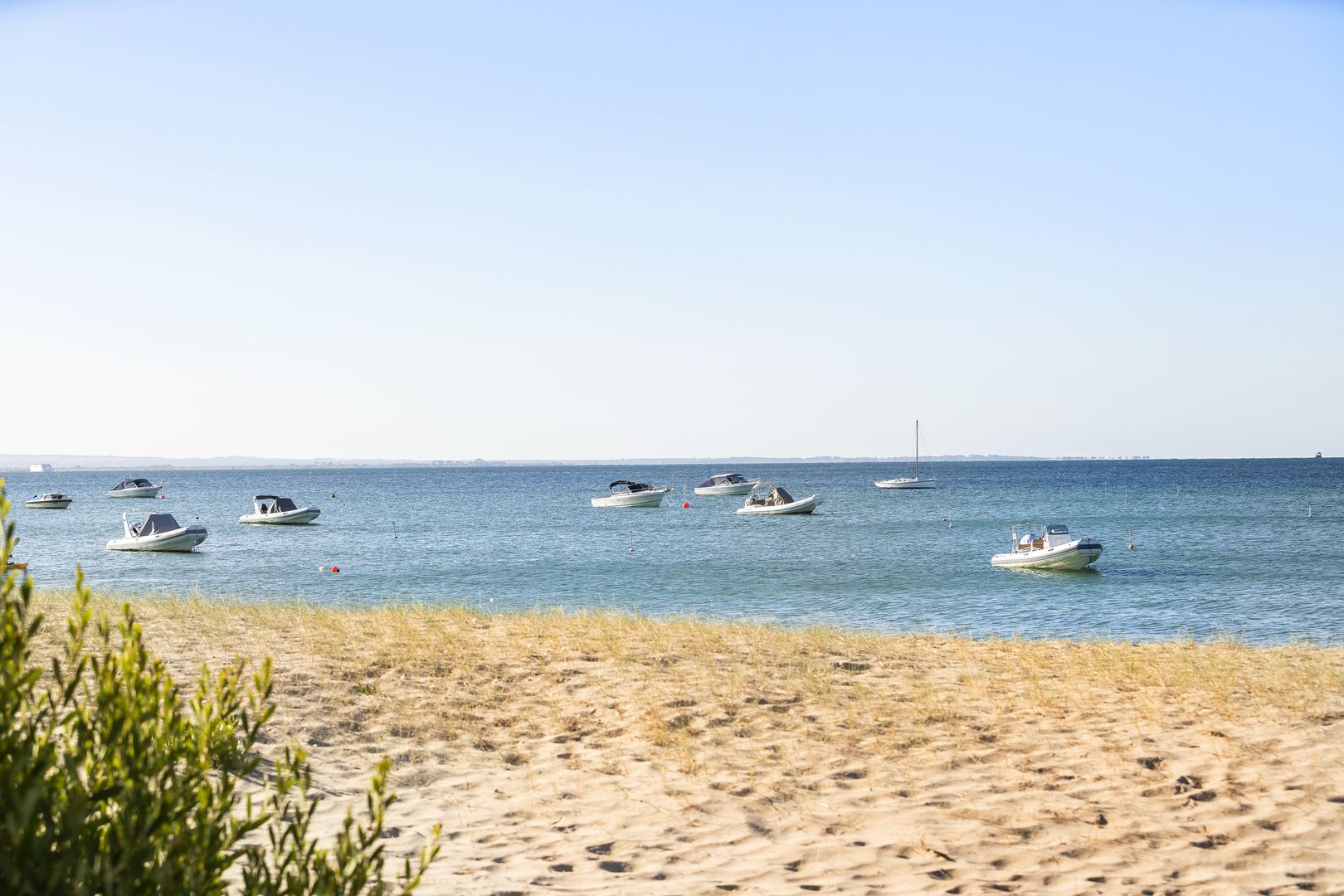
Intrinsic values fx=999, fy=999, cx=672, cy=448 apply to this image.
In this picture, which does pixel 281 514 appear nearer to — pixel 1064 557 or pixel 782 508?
pixel 782 508

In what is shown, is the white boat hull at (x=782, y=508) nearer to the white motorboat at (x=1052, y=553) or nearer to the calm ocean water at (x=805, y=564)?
the calm ocean water at (x=805, y=564)

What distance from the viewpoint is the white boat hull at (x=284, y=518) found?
67.4m

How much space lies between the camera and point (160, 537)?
159 ft

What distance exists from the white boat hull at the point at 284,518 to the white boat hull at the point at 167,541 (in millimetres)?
18031

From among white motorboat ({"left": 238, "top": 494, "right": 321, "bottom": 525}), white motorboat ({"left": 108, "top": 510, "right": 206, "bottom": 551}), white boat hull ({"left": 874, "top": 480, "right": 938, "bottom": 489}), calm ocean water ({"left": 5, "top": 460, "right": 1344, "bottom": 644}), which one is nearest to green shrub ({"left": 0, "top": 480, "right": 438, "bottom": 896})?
calm ocean water ({"left": 5, "top": 460, "right": 1344, "bottom": 644})

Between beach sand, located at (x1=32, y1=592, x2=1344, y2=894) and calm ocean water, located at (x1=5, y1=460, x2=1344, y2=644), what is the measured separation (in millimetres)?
10627

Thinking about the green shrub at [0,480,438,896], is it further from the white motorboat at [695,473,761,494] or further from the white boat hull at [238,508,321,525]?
the white motorboat at [695,473,761,494]

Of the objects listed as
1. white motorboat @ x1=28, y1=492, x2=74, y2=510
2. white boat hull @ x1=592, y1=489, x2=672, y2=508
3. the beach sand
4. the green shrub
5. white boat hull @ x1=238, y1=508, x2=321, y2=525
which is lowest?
white motorboat @ x1=28, y1=492, x2=74, y2=510

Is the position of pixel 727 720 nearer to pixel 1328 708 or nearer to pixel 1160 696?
pixel 1160 696

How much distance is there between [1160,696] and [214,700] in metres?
12.3

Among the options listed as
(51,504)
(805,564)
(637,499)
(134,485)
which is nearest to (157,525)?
(805,564)

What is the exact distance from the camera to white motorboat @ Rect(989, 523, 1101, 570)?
35.6 m

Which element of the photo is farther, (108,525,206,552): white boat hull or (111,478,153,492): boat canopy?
(111,478,153,492): boat canopy

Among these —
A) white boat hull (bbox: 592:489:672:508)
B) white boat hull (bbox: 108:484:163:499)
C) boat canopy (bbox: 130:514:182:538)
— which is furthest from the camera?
white boat hull (bbox: 108:484:163:499)
